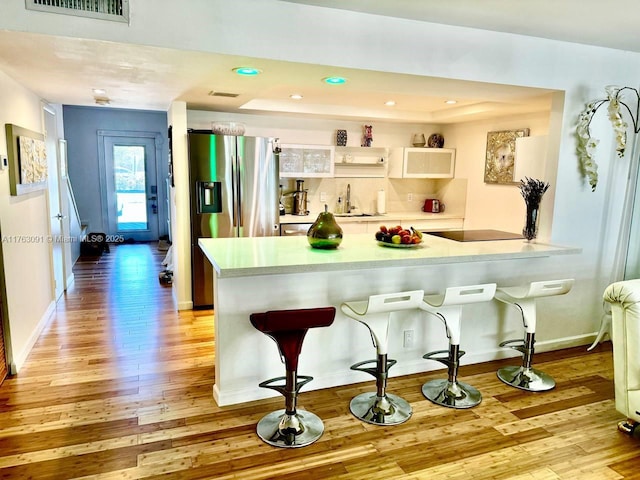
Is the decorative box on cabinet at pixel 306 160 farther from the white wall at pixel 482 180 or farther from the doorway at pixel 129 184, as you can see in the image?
the doorway at pixel 129 184

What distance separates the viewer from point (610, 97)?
11.2 ft

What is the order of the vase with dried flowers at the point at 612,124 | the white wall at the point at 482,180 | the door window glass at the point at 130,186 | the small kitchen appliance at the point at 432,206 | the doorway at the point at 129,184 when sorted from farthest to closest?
the door window glass at the point at 130,186
the doorway at the point at 129,184
the small kitchen appliance at the point at 432,206
the white wall at the point at 482,180
the vase with dried flowers at the point at 612,124

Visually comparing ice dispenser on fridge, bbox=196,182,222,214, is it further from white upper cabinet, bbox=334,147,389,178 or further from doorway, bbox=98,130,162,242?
doorway, bbox=98,130,162,242

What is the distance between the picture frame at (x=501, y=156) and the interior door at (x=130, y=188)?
6.38 meters

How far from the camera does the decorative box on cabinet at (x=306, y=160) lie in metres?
5.48

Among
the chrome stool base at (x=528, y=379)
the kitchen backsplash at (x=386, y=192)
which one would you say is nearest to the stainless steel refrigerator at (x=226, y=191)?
the kitchen backsplash at (x=386, y=192)

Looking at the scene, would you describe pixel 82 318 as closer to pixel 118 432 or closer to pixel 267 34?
pixel 118 432

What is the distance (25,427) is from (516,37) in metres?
4.06

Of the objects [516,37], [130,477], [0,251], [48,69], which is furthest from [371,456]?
[48,69]

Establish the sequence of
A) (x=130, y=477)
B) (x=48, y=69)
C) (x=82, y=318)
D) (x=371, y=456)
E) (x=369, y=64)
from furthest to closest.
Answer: (x=82, y=318) < (x=48, y=69) < (x=369, y=64) < (x=371, y=456) < (x=130, y=477)

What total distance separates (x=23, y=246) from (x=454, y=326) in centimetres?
338

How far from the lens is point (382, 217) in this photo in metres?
5.79

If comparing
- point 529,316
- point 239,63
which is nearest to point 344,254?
point 239,63

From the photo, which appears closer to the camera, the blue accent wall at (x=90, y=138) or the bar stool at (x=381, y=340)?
the bar stool at (x=381, y=340)
